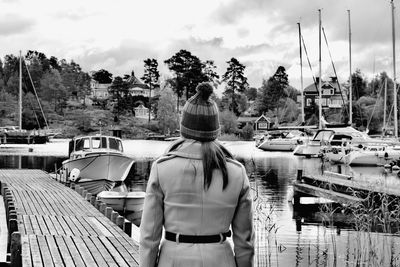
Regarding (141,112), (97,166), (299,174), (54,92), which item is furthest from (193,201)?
→ (54,92)

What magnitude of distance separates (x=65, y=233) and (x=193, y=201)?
8.26 meters

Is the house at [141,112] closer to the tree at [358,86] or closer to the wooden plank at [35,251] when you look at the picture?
the tree at [358,86]

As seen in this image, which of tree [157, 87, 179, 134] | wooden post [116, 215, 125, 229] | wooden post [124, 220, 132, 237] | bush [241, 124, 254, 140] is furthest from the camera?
tree [157, 87, 179, 134]

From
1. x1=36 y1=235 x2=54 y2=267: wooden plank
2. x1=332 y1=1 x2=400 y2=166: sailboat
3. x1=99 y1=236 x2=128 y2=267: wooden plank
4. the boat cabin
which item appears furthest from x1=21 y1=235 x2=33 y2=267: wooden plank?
x1=332 y1=1 x2=400 y2=166: sailboat

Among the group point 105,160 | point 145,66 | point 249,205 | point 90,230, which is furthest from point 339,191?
point 145,66

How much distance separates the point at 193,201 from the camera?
13.7ft

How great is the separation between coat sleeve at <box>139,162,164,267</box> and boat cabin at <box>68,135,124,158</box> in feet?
92.2

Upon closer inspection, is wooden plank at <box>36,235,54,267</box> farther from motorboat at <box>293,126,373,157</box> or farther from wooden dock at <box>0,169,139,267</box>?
motorboat at <box>293,126,373,157</box>

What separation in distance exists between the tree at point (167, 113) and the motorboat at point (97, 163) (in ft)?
410

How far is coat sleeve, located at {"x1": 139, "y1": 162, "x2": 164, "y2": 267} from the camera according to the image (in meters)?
4.21

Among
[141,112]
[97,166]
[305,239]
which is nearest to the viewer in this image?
[305,239]

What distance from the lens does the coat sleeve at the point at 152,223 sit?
4.21 meters

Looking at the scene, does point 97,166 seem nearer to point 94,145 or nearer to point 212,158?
point 94,145

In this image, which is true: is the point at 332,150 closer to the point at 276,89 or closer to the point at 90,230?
the point at 90,230
